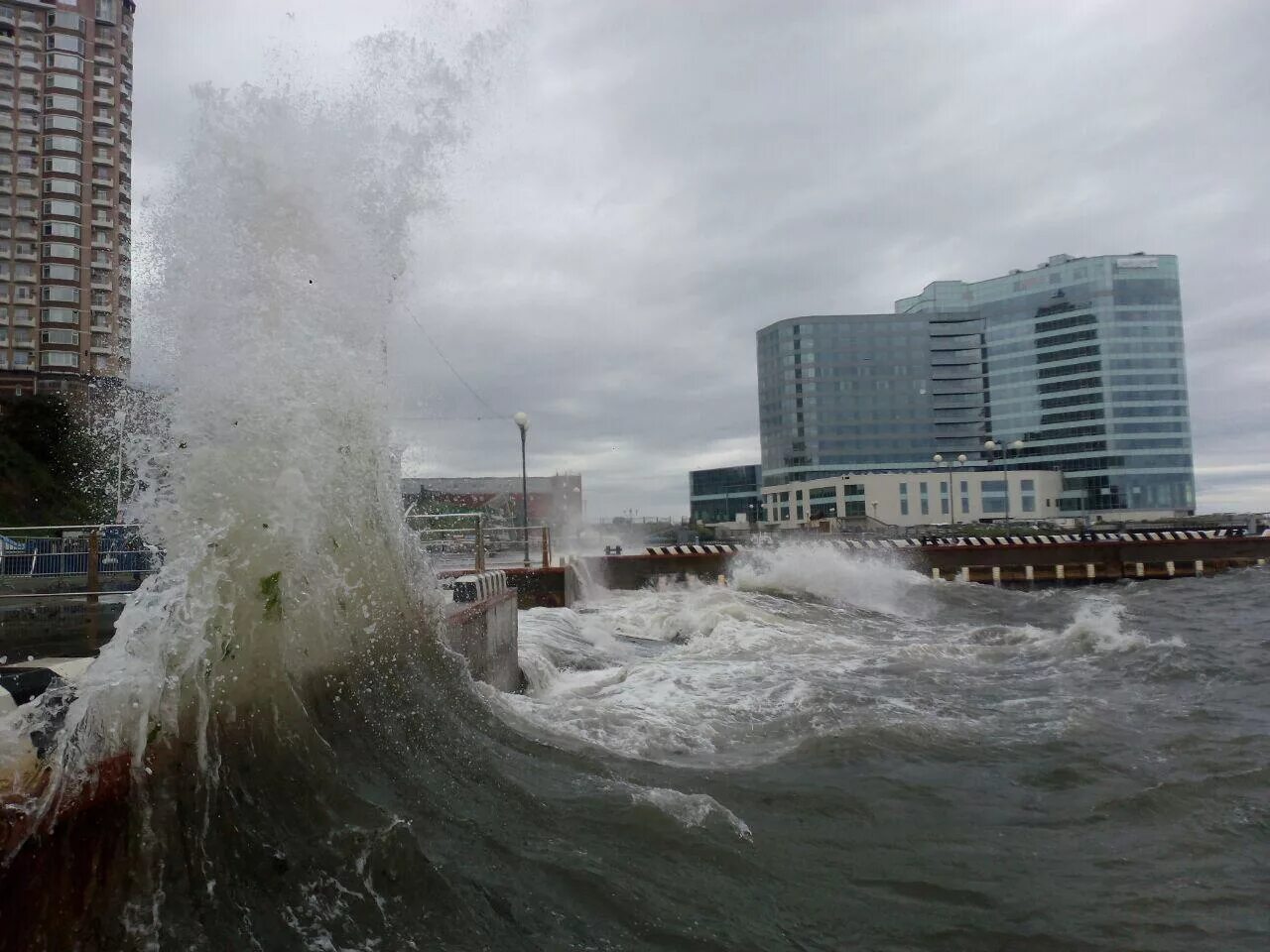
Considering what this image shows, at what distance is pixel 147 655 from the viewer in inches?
112

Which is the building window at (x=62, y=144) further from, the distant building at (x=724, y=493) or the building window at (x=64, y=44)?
the distant building at (x=724, y=493)

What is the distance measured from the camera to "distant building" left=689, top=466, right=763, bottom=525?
10394 cm

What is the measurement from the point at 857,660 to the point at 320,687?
7483 millimetres

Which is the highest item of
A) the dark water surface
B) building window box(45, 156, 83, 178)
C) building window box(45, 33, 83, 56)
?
building window box(45, 33, 83, 56)

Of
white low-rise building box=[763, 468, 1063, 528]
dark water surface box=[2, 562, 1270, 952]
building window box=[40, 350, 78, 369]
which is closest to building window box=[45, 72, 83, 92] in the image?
building window box=[40, 350, 78, 369]

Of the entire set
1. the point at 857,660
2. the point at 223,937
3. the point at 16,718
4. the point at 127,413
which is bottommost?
the point at 857,660

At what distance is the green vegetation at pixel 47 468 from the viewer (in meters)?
41.2

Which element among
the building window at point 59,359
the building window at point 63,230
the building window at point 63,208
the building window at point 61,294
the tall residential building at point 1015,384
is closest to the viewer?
the building window at point 59,359

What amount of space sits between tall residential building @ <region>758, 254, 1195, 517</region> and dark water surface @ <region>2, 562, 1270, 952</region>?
86.6 metres

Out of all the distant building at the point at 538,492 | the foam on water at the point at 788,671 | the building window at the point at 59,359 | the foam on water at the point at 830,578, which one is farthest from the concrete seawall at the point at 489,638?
the building window at the point at 59,359

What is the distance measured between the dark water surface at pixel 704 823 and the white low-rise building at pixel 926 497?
62.8 meters

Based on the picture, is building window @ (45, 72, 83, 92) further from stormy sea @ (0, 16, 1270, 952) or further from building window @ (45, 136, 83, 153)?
stormy sea @ (0, 16, 1270, 952)

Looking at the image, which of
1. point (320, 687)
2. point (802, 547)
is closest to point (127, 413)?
Result: point (320, 687)

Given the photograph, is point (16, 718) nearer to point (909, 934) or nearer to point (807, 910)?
point (807, 910)
